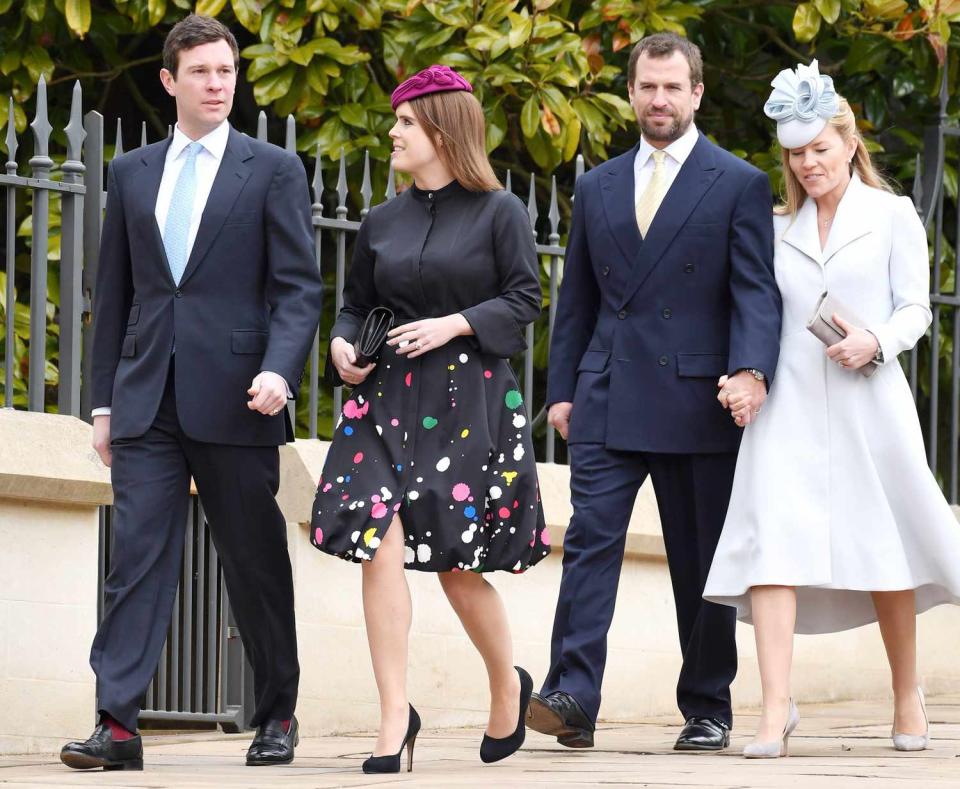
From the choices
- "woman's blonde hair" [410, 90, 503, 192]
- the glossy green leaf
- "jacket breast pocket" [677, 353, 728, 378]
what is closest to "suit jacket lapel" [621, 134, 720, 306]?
"jacket breast pocket" [677, 353, 728, 378]

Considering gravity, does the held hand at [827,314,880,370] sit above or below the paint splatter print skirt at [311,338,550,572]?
above

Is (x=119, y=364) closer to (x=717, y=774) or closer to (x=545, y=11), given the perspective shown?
(x=717, y=774)

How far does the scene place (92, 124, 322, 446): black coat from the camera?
539 cm

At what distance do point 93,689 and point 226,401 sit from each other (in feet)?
4.12

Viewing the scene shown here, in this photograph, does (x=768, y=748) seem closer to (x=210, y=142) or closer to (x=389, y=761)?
(x=389, y=761)

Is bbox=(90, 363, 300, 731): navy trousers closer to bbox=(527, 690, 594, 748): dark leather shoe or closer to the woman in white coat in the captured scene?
bbox=(527, 690, 594, 748): dark leather shoe

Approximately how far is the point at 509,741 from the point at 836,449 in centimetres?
115

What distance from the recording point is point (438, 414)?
524 centimetres

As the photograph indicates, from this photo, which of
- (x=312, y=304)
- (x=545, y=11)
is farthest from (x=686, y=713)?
(x=545, y=11)

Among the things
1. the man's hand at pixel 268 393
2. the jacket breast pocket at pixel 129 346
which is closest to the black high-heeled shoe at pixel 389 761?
the man's hand at pixel 268 393

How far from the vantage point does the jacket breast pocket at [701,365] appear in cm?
582

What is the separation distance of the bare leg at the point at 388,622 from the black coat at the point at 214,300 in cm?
54

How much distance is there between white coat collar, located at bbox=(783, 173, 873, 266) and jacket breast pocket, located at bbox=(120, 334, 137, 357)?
176 centimetres

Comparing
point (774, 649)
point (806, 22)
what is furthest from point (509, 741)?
point (806, 22)
